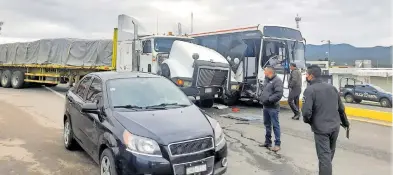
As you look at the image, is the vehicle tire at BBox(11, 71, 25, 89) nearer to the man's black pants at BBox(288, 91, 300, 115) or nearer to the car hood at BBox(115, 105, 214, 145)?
the man's black pants at BBox(288, 91, 300, 115)

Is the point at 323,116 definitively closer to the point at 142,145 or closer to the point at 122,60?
the point at 142,145

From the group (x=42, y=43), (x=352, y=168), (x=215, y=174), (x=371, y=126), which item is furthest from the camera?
(x=42, y=43)

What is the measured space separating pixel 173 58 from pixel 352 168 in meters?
7.12

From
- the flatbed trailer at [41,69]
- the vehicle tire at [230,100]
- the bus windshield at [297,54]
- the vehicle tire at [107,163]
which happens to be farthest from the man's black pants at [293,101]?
the flatbed trailer at [41,69]

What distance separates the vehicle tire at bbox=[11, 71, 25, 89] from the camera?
732 inches

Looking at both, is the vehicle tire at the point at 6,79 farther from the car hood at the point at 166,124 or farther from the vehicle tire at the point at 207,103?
the car hood at the point at 166,124

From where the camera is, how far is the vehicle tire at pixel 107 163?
3.89m

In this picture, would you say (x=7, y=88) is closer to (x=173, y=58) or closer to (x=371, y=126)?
(x=173, y=58)

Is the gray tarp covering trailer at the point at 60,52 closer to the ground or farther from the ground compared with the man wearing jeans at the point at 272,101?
farther from the ground

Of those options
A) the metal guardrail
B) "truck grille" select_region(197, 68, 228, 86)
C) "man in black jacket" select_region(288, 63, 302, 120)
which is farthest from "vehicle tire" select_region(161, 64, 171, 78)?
the metal guardrail

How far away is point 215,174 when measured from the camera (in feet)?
13.2

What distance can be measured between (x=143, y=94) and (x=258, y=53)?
8.01 m

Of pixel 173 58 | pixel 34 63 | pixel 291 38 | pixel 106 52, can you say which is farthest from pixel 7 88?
pixel 291 38

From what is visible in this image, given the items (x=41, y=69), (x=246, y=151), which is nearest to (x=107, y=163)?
(x=246, y=151)
